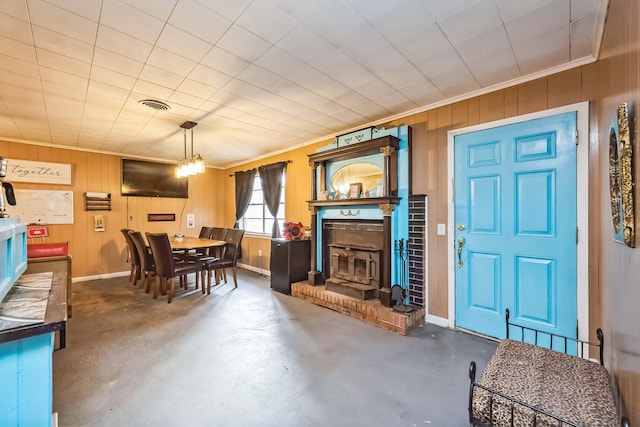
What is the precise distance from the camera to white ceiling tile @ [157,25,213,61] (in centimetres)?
186

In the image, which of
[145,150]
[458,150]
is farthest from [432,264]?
[145,150]

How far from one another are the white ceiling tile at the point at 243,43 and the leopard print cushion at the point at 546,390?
7.74 feet

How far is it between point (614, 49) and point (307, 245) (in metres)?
3.64

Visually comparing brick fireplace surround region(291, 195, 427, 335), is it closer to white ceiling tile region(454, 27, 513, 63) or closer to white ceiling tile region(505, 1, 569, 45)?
white ceiling tile region(454, 27, 513, 63)

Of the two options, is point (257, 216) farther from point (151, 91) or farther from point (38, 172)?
point (38, 172)

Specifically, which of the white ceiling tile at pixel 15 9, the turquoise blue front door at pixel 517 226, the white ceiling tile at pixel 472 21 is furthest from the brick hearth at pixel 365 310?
the white ceiling tile at pixel 15 9

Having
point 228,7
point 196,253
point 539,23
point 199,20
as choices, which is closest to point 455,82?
point 539,23

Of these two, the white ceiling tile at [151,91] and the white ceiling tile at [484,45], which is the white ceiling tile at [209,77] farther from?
the white ceiling tile at [484,45]

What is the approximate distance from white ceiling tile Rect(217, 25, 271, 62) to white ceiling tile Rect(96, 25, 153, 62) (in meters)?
0.55

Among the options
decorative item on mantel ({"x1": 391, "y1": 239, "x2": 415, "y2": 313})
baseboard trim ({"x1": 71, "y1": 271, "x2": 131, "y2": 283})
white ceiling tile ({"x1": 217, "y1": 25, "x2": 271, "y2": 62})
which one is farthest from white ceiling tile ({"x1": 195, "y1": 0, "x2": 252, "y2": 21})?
baseboard trim ({"x1": 71, "y1": 271, "x2": 131, "y2": 283})

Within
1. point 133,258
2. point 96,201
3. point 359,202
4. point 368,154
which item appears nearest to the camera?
point 359,202

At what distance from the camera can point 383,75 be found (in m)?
2.45

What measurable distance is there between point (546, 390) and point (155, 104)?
3.81 meters

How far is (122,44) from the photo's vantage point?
6.49ft
